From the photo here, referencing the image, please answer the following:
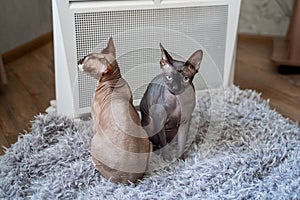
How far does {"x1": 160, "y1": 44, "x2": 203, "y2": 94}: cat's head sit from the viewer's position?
3.78 feet

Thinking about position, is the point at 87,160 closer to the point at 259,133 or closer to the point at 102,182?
the point at 102,182

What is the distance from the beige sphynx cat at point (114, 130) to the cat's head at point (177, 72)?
0.43ft

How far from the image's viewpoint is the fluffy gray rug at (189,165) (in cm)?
110

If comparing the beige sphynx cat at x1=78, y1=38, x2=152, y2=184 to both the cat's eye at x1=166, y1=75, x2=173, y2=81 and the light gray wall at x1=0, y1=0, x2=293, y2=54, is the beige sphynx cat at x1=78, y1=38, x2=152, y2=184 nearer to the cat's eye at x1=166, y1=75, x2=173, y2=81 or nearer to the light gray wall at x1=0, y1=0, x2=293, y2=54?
the cat's eye at x1=166, y1=75, x2=173, y2=81

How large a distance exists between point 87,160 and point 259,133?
2.04 ft

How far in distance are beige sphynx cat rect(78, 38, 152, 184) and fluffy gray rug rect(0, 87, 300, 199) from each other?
5cm


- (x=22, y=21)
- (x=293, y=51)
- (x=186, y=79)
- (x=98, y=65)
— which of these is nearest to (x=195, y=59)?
(x=186, y=79)

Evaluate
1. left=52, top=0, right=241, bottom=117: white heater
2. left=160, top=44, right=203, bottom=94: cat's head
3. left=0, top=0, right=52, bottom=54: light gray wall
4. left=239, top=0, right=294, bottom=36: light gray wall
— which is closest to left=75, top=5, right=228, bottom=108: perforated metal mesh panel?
left=52, top=0, right=241, bottom=117: white heater

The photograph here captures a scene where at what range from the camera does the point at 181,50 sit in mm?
1601

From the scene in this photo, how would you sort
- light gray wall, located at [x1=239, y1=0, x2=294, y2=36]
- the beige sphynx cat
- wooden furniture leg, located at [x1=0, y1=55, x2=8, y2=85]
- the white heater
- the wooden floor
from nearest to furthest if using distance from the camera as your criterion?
the beige sphynx cat, the white heater, the wooden floor, wooden furniture leg, located at [x1=0, y1=55, x2=8, y2=85], light gray wall, located at [x1=239, y1=0, x2=294, y2=36]

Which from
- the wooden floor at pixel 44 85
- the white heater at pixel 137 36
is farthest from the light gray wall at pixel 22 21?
the white heater at pixel 137 36

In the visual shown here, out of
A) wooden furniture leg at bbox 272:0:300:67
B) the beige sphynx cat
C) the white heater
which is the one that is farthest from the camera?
wooden furniture leg at bbox 272:0:300:67

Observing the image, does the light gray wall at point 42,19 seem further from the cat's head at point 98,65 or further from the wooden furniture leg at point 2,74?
the cat's head at point 98,65

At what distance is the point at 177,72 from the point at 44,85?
Answer: 101cm
